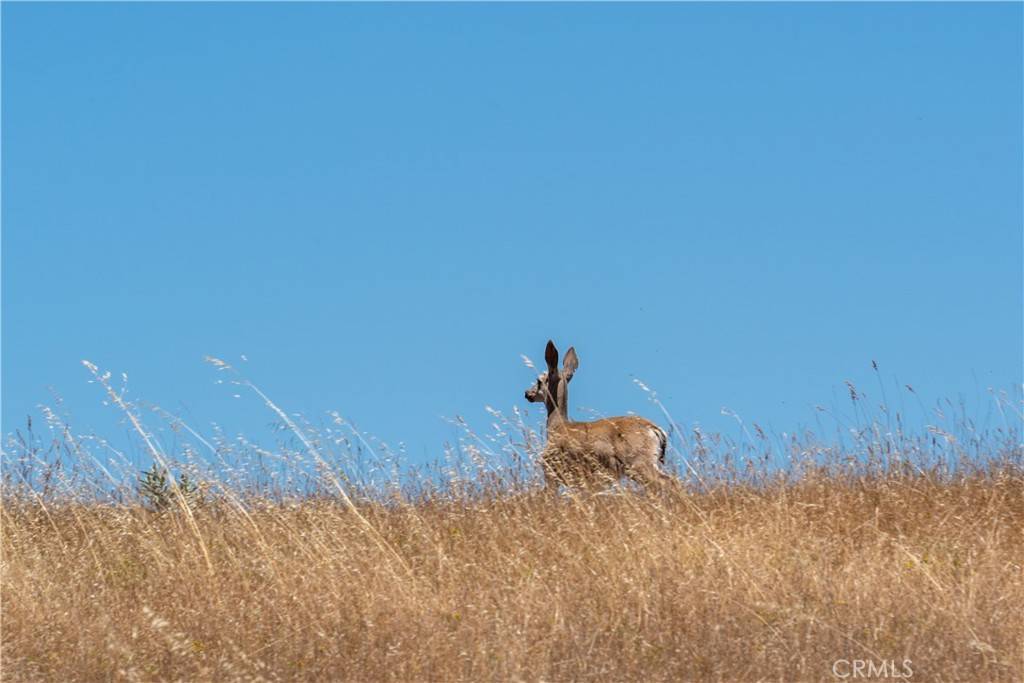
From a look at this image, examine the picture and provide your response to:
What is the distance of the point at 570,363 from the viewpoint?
13.7 m

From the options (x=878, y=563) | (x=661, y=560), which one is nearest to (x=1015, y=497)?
(x=878, y=563)

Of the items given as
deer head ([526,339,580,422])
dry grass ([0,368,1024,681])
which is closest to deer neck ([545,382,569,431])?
deer head ([526,339,580,422])

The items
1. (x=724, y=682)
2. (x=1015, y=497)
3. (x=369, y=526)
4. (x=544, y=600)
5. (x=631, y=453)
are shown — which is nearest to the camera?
(x=724, y=682)

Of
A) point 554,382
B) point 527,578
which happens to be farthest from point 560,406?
point 527,578

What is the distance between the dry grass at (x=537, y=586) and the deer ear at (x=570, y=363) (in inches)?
170

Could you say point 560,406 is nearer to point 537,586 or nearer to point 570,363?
point 570,363

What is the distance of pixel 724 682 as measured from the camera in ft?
19.1

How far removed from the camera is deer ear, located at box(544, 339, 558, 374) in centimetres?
1334

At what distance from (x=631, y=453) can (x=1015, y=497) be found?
4009mm

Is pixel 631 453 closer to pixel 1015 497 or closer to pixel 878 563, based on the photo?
pixel 1015 497

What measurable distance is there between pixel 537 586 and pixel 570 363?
6.66 metres

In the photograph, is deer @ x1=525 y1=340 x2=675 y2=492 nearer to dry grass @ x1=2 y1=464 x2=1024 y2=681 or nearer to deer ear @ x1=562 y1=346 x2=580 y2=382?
deer ear @ x1=562 y1=346 x2=580 y2=382

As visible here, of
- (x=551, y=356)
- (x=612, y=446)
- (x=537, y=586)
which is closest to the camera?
(x=537, y=586)

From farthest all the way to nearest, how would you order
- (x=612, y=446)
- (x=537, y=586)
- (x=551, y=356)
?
(x=551, y=356)
(x=612, y=446)
(x=537, y=586)
